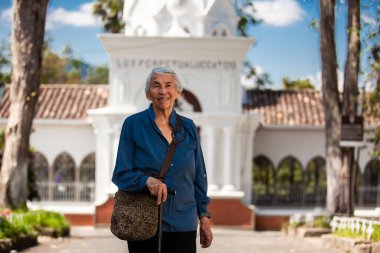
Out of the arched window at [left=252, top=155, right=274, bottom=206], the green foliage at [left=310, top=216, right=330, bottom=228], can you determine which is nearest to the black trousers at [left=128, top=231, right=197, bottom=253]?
the green foliage at [left=310, top=216, right=330, bottom=228]

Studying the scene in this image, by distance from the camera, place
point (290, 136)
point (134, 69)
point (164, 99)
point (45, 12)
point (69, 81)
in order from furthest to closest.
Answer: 1. point (69, 81)
2. point (290, 136)
3. point (134, 69)
4. point (45, 12)
5. point (164, 99)

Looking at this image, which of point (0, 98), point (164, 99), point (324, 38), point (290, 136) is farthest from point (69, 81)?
point (164, 99)

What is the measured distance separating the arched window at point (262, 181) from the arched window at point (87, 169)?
588 cm

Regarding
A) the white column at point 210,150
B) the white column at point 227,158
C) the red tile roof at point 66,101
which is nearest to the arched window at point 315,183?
the white column at point 227,158

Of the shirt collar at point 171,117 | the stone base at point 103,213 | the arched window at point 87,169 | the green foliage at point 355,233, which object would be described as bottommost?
the stone base at point 103,213

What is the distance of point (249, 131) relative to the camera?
25906 millimetres

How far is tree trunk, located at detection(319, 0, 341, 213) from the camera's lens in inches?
732

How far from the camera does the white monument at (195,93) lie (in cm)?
2420

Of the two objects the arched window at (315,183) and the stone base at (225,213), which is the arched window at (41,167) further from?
the arched window at (315,183)

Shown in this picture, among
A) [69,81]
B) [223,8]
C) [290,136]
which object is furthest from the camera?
[69,81]

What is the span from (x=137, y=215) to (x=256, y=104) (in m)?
24.1

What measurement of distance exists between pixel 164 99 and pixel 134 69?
19.2 m

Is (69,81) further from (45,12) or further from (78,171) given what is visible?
(45,12)

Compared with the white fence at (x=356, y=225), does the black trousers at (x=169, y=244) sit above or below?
above
